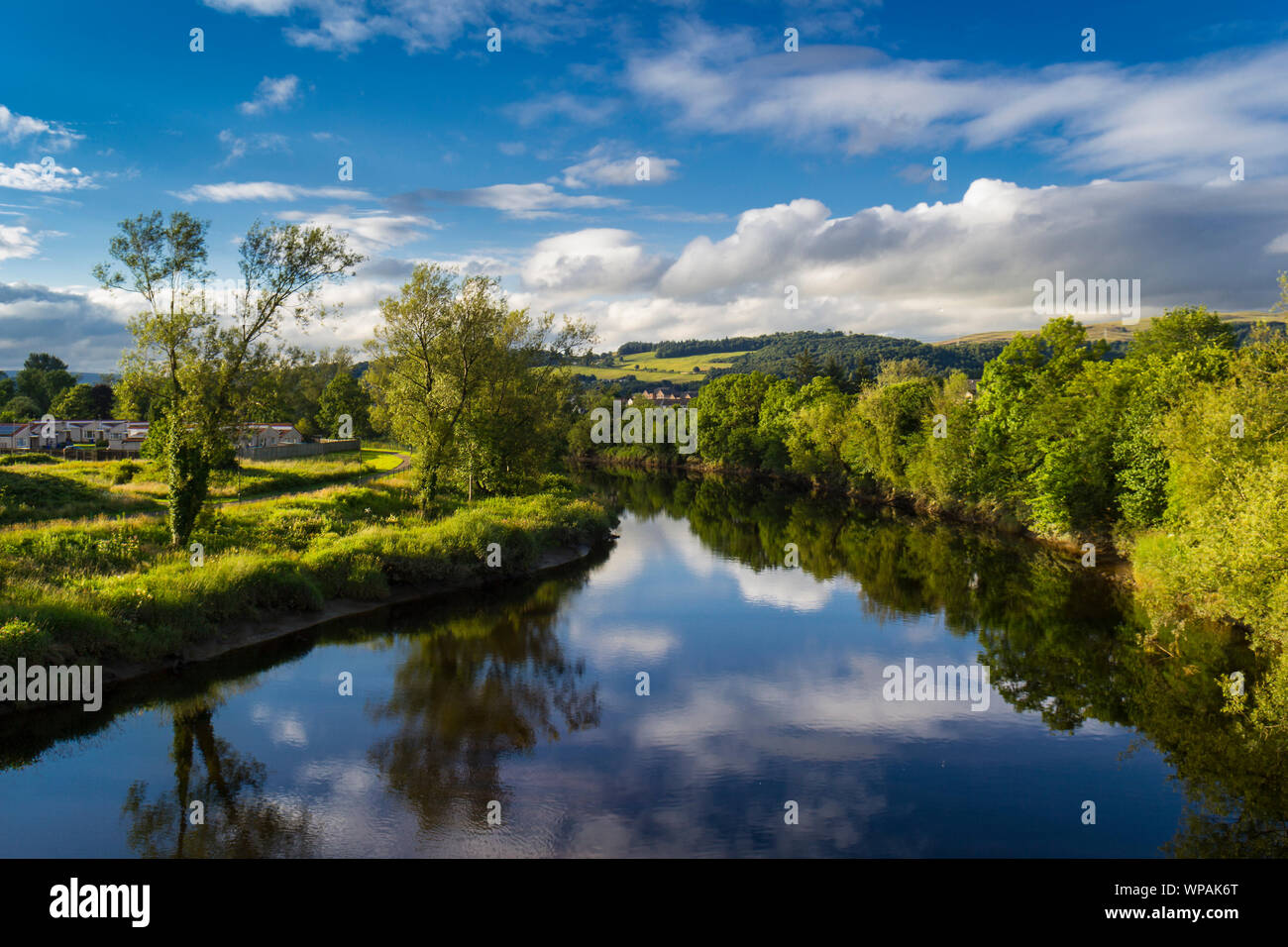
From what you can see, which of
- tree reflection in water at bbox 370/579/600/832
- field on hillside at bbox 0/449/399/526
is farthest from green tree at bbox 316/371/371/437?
tree reflection in water at bbox 370/579/600/832

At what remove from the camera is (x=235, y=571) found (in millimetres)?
23734

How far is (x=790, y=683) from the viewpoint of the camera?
22078 millimetres

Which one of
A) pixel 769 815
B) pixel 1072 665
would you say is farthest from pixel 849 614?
pixel 769 815

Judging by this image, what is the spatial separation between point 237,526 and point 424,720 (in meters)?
16.3

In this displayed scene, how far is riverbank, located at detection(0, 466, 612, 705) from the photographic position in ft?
61.8

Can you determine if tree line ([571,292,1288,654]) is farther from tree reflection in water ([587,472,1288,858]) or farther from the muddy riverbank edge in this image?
the muddy riverbank edge

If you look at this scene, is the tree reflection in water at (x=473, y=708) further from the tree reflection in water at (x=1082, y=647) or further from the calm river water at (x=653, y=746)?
the tree reflection in water at (x=1082, y=647)

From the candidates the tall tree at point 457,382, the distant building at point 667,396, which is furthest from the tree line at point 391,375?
the distant building at point 667,396

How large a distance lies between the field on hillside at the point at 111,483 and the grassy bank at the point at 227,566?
4.29 m

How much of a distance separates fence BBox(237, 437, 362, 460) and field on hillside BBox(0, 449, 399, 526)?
9251 millimetres

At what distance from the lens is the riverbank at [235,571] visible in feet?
61.8

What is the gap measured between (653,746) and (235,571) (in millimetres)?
15151

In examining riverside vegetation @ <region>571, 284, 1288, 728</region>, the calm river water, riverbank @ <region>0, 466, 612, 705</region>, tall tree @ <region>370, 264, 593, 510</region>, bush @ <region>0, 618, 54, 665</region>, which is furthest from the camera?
tall tree @ <region>370, 264, 593, 510</region>
